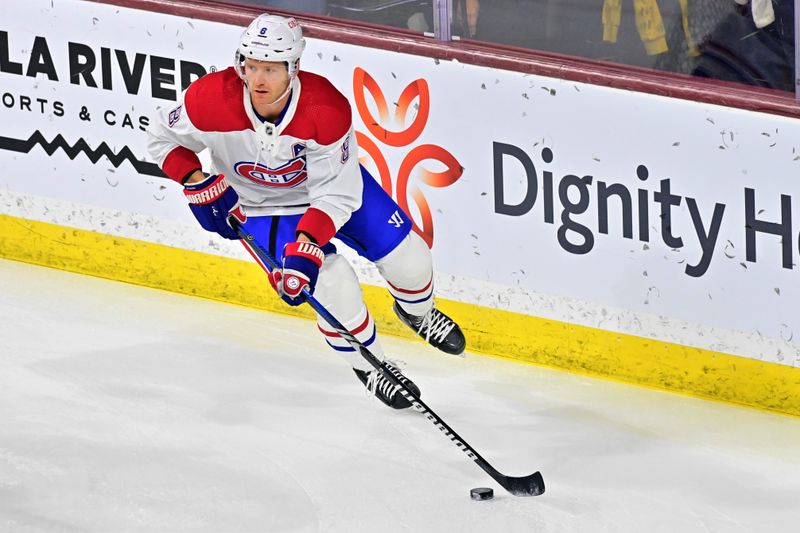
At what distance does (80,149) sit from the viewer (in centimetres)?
541

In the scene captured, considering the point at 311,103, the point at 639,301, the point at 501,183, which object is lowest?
the point at 639,301

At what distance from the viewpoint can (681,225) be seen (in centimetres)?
445

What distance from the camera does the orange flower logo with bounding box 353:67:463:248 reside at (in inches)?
190

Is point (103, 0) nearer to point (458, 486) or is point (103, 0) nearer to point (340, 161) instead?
point (340, 161)

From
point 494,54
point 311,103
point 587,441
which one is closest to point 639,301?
point 587,441

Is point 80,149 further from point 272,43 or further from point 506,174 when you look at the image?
point 272,43

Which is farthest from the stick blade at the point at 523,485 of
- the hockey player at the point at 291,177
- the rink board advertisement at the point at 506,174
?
the rink board advertisement at the point at 506,174

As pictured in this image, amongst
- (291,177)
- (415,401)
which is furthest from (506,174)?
(415,401)

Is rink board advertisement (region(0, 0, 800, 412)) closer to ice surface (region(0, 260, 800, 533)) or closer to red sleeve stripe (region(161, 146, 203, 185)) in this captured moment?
ice surface (region(0, 260, 800, 533))

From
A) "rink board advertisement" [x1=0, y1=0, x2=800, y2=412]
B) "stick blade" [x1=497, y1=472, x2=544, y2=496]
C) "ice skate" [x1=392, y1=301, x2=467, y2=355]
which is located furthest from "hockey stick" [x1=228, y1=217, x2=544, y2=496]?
"rink board advertisement" [x1=0, y1=0, x2=800, y2=412]

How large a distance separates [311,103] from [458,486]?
3.35 ft

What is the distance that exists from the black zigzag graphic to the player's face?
1.31 meters

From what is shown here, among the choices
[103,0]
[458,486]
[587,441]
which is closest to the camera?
[458,486]

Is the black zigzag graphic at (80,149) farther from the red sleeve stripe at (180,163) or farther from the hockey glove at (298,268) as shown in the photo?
the hockey glove at (298,268)
